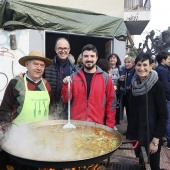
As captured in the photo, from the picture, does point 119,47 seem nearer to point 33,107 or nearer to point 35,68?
point 35,68

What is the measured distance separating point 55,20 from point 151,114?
4.35 m

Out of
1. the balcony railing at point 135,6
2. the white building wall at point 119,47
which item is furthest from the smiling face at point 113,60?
the balcony railing at point 135,6

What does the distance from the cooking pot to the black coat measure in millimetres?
500

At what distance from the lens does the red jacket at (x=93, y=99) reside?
3072mm

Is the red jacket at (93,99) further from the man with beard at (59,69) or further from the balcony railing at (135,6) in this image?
the balcony railing at (135,6)

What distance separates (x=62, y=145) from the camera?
229cm

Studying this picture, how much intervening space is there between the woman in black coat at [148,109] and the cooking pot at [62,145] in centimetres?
50

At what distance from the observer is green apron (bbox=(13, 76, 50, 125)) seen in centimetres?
268


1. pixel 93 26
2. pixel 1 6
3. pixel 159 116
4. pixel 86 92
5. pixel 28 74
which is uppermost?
pixel 1 6

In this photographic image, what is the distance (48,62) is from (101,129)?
110cm

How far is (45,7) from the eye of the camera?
20.9 feet

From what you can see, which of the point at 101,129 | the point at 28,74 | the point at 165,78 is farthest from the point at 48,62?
the point at 165,78

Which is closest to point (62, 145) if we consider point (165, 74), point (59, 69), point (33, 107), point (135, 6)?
point (33, 107)

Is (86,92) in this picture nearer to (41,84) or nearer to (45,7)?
(41,84)
